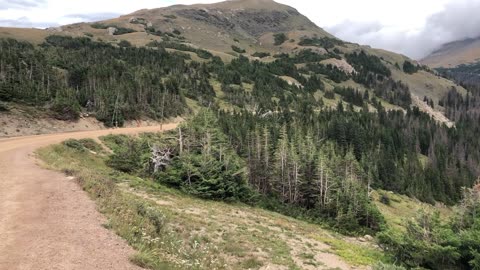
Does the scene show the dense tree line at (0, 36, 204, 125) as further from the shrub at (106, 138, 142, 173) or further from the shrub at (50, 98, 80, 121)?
the shrub at (106, 138, 142, 173)

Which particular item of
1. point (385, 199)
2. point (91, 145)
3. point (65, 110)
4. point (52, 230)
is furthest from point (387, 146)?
point (52, 230)

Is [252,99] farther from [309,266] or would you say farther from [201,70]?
[309,266]

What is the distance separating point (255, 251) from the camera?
24.0 metres

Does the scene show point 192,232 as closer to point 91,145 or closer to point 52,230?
point 52,230

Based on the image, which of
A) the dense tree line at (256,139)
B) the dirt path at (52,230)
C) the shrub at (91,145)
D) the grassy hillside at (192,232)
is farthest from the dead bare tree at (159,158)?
the dirt path at (52,230)

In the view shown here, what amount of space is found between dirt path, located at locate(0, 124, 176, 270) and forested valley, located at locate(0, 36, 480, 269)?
72.3ft

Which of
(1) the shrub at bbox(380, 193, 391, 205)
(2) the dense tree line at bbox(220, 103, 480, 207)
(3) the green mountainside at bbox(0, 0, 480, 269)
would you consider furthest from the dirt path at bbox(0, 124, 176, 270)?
(1) the shrub at bbox(380, 193, 391, 205)

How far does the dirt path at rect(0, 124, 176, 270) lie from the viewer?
485 inches

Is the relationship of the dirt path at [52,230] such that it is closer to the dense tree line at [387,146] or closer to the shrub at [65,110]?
the shrub at [65,110]

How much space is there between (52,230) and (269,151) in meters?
62.8

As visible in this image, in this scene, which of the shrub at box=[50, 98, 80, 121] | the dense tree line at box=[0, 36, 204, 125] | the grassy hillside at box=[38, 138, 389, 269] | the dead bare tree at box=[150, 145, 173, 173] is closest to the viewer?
the grassy hillside at box=[38, 138, 389, 269]

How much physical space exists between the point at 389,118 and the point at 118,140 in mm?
163396

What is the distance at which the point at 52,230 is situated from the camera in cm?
1474

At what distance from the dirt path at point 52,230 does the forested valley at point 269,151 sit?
22.0m
